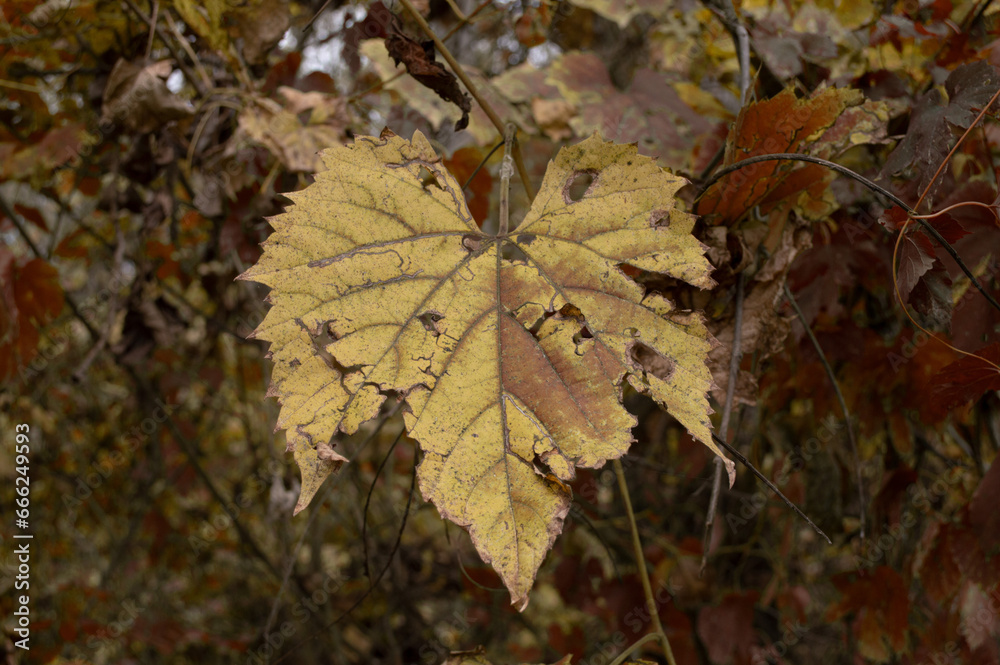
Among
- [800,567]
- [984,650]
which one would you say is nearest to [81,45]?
[984,650]

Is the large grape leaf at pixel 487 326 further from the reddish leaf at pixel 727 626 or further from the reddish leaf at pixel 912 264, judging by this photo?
the reddish leaf at pixel 727 626

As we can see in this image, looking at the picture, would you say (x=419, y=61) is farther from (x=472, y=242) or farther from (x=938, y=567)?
(x=938, y=567)

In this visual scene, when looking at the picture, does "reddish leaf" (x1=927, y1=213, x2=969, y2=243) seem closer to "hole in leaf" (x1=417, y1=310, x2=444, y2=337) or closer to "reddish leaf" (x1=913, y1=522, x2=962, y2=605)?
"hole in leaf" (x1=417, y1=310, x2=444, y2=337)

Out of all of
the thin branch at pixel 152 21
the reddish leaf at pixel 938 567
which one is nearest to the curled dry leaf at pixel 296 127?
the thin branch at pixel 152 21

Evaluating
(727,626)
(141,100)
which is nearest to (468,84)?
(141,100)

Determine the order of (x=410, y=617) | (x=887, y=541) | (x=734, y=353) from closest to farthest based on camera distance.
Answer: (x=734, y=353) < (x=887, y=541) < (x=410, y=617)

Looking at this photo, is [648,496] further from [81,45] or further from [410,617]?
[81,45]

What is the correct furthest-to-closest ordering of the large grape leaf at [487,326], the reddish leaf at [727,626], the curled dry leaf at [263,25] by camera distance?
the reddish leaf at [727,626], the curled dry leaf at [263,25], the large grape leaf at [487,326]
